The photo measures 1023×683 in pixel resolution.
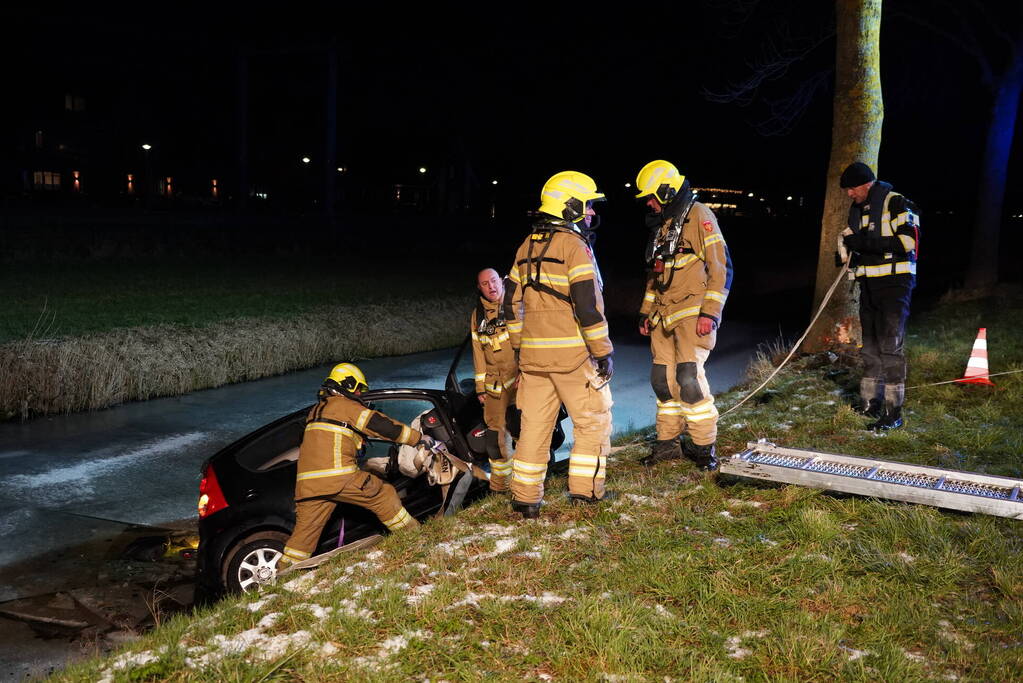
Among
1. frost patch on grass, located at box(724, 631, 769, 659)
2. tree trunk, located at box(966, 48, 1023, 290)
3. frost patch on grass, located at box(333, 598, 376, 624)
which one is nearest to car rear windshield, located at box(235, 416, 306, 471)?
frost patch on grass, located at box(333, 598, 376, 624)

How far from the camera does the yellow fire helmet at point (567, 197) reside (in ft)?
15.5

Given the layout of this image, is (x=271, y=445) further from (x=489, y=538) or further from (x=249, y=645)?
(x=249, y=645)

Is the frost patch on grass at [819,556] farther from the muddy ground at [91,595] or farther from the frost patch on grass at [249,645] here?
the muddy ground at [91,595]

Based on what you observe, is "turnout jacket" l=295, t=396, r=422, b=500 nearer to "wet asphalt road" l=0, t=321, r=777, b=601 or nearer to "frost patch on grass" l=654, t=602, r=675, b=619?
"frost patch on grass" l=654, t=602, r=675, b=619

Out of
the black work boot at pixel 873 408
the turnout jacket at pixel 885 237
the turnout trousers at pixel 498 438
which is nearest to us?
the turnout trousers at pixel 498 438

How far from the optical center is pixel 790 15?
15.6 metres

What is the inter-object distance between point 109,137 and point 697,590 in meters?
58.3

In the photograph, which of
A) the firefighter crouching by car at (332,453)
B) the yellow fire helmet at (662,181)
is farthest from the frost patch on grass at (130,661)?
the yellow fire helmet at (662,181)

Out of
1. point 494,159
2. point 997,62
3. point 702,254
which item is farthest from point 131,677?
point 494,159

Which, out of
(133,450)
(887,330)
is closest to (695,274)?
(887,330)

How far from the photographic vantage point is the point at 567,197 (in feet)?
15.5

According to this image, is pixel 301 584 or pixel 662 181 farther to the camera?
pixel 662 181

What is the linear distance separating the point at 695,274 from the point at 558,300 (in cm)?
132

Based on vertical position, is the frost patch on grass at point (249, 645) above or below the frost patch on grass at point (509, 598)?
below
